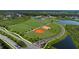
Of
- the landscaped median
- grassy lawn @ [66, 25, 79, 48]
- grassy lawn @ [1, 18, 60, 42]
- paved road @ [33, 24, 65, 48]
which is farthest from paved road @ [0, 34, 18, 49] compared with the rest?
grassy lawn @ [66, 25, 79, 48]

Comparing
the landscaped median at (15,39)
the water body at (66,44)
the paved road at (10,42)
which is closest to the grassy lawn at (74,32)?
the water body at (66,44)

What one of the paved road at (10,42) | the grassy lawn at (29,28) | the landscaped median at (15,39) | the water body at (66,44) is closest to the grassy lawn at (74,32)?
the water body at (66,44)

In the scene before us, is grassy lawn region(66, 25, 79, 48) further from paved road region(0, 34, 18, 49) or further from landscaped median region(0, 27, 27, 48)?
paved road region(0, 34, 18, 49)

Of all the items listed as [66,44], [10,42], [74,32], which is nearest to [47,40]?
[66,44]

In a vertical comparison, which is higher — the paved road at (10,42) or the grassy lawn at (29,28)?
the grassy lawn at (29,28)

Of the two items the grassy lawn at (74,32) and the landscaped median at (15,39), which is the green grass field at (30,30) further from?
the grassy lawn at (74,32)

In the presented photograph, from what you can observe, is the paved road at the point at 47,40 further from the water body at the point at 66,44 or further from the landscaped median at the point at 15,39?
the landscaped median at the point at 15,39

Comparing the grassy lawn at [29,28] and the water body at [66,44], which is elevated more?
the grassy lawn at [29,28]
